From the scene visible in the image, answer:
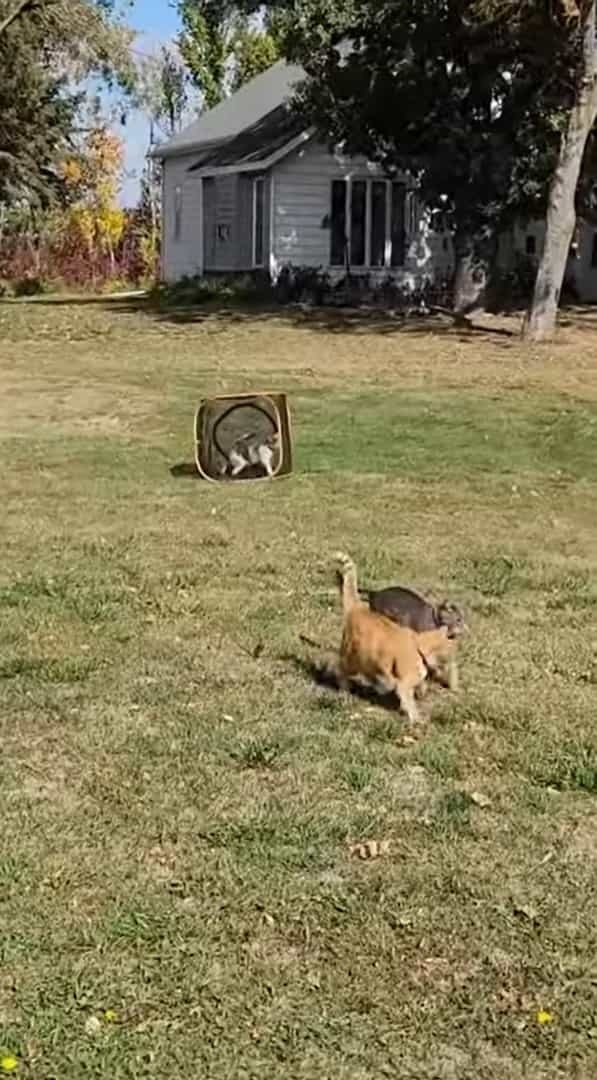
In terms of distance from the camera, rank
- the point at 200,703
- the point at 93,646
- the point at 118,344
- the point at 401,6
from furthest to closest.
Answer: the point at 401,6 < the point at 118,344 < the point at 93,646 < the point at 200,703

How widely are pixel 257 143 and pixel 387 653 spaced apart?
2529 centimetres

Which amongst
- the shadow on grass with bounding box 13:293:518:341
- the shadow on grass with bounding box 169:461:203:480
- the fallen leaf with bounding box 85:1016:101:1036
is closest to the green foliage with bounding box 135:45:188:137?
the shadow on grass with bounding box 13:293:518:341

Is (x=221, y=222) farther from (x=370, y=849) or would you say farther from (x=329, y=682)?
(x=370, y=849)

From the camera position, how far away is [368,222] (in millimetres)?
27562

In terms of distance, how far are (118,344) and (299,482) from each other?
9.62 metres

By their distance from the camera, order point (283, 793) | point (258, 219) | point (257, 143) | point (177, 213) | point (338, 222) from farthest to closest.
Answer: point (177, 213), point (257, 143), point (258, 219), point (338, 222), point (283, 793)

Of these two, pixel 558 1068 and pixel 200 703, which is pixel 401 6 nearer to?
pixel 200 703

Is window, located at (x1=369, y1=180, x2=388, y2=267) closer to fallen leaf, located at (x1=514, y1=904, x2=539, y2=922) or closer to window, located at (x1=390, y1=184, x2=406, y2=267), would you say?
window, located at (x1=390, y1=184, x2=406, y2=267)

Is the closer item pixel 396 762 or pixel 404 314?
pixel 396 762

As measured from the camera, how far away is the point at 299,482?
28.5 feet

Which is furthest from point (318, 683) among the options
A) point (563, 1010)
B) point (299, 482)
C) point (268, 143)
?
point (268, 143)

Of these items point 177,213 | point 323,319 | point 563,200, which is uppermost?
point 177,213

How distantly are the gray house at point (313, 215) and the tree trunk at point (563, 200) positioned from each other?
765 cm

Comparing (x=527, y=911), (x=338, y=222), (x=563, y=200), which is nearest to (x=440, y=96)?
(x=563, y=200)
